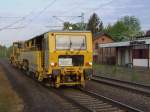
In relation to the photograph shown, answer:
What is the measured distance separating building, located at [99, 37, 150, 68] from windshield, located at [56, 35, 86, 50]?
79.3 feet

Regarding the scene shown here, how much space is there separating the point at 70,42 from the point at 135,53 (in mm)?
32178

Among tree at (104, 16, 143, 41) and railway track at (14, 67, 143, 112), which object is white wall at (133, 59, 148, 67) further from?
tree at (104, 16, 143, 41)

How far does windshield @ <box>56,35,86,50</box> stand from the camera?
831 inches

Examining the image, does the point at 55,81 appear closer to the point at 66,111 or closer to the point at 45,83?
the point at 45,83

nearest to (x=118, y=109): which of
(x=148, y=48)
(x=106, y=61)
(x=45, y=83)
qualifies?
(x=45, y=83)

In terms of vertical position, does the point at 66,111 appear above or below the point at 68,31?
below

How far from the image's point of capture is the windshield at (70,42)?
21.1m

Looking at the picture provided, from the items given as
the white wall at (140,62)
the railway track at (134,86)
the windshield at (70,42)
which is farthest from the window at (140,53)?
the windshield at (70,42)

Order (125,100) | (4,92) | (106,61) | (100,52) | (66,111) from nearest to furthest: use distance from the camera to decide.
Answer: (66,111) < (125,100) < (4,92) < (106,61) < (100,52)

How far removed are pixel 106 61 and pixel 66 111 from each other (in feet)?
173

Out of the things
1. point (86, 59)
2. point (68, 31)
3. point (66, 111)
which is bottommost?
point (66, 111)

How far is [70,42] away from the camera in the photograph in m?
21.3

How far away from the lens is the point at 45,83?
23.9m

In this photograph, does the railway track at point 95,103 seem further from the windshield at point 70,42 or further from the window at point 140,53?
the window at point 140,53
